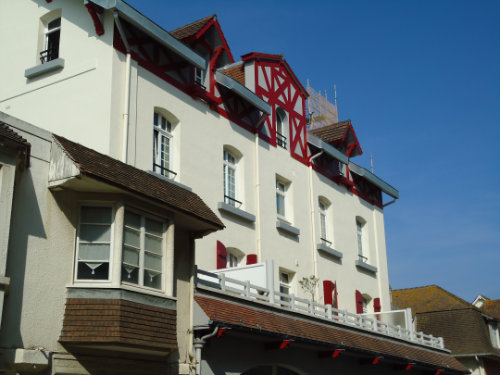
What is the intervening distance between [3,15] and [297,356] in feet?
41.5

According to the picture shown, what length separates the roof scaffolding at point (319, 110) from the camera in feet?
111

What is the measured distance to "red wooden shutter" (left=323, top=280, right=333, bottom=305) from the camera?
78.0 feet

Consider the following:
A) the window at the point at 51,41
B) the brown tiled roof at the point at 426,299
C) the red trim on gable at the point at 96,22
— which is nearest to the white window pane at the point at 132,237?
the red trim on gable at the point at 96,22

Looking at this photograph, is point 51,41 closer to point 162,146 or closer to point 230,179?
point 162,146

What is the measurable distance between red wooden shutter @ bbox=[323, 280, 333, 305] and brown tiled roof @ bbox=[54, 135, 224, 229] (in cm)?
994

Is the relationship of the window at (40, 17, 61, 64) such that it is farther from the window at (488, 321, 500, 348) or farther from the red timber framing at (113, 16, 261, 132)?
the window at (488, 321, 500, 348)

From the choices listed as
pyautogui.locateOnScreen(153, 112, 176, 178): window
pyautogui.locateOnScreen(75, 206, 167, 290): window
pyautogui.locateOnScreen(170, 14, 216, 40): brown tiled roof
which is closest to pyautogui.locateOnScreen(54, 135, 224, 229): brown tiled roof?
pyautogui.locateOnScreen(75, 206, 167, 290): window

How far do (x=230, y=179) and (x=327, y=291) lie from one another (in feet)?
18.4

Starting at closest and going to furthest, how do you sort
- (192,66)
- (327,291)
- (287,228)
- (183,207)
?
(183,207)
(192,66)
(287,228)
(327,291)

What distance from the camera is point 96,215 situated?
41.8ft

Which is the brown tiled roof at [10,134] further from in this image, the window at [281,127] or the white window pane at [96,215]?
the window at [281,127]

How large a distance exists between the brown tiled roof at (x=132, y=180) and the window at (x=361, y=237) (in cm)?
1463

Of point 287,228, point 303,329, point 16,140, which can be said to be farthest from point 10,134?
point 287,228

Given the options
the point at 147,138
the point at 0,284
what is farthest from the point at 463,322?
the point at 0,284
